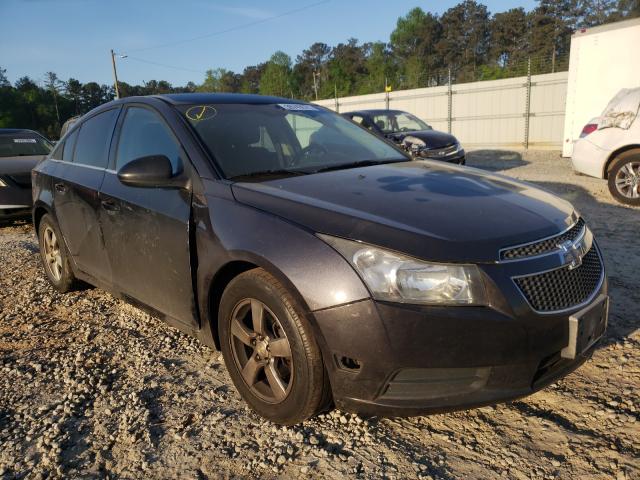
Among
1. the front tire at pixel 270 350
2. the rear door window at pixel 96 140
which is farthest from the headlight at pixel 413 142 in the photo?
the front tire at pixel 270 350

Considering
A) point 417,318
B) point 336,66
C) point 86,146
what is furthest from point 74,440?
point 336,66

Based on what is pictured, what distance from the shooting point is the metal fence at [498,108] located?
58.6 ft

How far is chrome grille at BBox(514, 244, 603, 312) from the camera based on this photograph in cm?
196

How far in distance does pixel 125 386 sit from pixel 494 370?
2.02 meters

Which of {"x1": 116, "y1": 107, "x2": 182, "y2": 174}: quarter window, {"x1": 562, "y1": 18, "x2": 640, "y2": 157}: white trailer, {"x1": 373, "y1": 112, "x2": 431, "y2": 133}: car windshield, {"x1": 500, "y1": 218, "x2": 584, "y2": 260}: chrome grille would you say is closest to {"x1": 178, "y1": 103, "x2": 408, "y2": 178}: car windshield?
{"x1": 116, "y1": 107, "x2": 182, "y2": 174}: quarter window

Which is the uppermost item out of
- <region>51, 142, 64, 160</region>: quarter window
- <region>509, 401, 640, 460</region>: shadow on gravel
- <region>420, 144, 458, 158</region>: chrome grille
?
<region>51, 142, 64, 160</region>: quarter window

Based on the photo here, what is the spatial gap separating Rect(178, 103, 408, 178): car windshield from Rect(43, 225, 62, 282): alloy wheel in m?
2.15

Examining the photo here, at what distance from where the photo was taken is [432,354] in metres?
1.90

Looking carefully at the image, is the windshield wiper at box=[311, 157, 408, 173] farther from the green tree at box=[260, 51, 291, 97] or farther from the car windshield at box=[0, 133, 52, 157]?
the green tree at box=[260, 51, 291, 97]

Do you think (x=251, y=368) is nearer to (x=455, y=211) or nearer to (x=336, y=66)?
(x=455, y=211)

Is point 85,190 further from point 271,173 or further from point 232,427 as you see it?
point 232,427

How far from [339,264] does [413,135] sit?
31.2 feet

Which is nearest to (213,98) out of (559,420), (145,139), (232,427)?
(145,139)

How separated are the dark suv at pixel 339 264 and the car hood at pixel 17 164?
532cm
